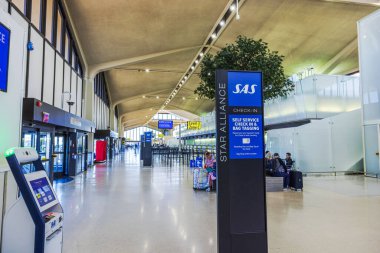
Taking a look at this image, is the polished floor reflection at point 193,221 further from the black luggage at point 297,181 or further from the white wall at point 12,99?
the white wall at point 12,99

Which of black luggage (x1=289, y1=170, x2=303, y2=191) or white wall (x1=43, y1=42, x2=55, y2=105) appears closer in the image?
black luggage (x1=289, y1=170, x2=303, y2=191)

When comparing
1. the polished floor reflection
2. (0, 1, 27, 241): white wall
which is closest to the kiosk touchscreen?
(0, 1, 27, 241): white wall

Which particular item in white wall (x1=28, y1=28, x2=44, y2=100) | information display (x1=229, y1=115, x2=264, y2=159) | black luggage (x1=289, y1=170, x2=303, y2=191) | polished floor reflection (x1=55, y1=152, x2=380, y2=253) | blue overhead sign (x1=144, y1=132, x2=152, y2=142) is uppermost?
white wall (x1=28, y1=28, x2=44, y2=100)

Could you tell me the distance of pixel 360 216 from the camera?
198 inches

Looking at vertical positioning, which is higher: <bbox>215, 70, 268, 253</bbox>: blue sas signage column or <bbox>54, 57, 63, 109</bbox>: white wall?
<bbox>54, 57, 63, 109</bbox>: white wall

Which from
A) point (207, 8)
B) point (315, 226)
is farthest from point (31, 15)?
point (315, 226)

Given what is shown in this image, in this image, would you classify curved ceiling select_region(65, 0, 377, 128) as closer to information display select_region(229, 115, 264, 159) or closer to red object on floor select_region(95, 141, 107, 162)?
red object on floor select_region(95, 141, 107, 162)

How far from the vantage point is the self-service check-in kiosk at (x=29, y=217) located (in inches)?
81.0

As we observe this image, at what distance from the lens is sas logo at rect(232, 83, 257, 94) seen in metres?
2.80

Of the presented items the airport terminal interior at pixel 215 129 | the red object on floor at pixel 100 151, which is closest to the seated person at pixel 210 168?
the airport terminal interior at pixel 215 129

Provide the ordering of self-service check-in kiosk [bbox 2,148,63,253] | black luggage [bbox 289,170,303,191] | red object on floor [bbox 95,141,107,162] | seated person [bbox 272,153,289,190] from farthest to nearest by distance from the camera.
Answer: red object on floor [bbox 95,141,107,162] < seated person [bbox 272,153,289,190] < black luggage [bbox 289,170,303,191] < self-service check-in kiosk [bbox 2,148,63,253]

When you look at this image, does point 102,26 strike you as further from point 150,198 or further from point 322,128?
point 322,128

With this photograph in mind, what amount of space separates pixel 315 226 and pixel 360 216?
4.07 ft

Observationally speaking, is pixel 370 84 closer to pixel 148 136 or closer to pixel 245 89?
pixel 245 89
